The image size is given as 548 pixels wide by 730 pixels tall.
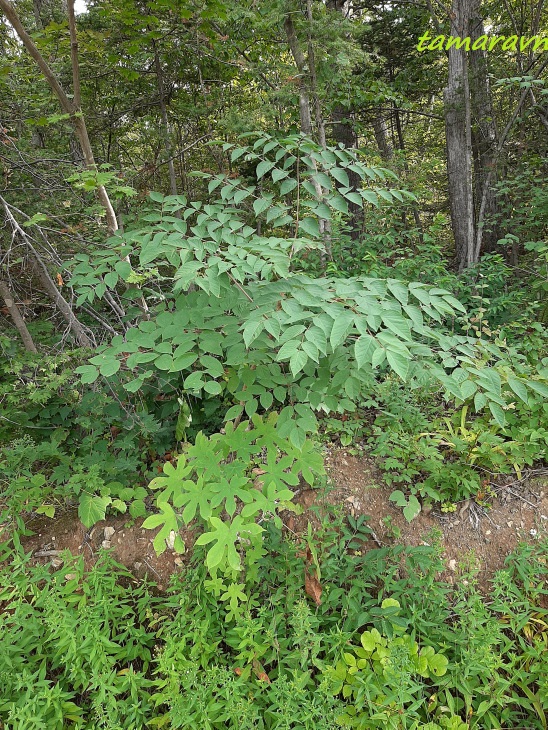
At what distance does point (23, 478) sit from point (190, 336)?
78.1 inches

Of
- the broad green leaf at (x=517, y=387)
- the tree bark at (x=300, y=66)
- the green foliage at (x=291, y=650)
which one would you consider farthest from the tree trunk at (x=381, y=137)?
the green foliage at (x=291, y=650)

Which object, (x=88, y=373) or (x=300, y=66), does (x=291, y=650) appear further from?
(x=300, y=66)

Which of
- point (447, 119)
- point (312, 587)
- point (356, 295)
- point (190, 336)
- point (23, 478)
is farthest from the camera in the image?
point (447, 119)

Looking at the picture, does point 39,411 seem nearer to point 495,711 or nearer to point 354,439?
point 354,439

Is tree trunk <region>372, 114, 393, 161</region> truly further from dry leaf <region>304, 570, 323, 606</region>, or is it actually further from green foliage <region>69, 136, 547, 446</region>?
dry leaf <region>304, 570, 323, 606</region>

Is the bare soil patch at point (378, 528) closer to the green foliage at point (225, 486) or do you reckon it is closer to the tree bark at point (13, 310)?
the green foliage at point (225, 486)

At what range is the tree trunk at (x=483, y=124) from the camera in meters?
5.28

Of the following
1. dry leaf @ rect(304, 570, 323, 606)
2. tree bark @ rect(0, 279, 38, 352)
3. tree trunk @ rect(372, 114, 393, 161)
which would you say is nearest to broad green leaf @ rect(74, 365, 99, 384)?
dry leaf @ rect(304, 570, 323, 606)

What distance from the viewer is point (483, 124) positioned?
5.61 metres

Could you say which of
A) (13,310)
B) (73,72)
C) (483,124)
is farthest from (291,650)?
(483,124)

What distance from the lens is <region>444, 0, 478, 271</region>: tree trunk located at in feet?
16.8

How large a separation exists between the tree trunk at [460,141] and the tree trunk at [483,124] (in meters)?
0.19

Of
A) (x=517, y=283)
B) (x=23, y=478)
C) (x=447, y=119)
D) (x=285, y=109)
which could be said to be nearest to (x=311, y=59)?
(x=285, y=109)

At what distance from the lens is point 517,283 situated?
462cm
